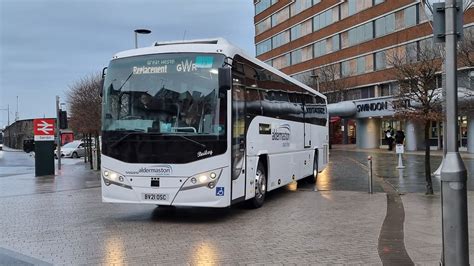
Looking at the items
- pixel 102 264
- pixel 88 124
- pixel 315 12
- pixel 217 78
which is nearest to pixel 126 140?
pixel 217 78

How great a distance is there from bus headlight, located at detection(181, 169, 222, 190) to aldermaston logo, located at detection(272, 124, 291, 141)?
3.31 m

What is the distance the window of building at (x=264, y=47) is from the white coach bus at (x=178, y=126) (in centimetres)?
6685

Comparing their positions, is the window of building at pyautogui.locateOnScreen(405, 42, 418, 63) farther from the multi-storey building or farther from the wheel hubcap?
the wheel hubcap

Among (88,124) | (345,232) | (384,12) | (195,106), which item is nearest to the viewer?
(345,232)

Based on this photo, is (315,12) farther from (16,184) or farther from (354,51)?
(16,184)

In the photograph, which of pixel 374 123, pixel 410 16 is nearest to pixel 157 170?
pixel 410 16

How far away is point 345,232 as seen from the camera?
29.5ft

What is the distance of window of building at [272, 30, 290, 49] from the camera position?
232ft

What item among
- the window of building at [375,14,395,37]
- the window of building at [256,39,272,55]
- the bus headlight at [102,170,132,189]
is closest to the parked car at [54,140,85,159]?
the window of building at [375,14,395,37]

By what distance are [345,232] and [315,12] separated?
2243 inches

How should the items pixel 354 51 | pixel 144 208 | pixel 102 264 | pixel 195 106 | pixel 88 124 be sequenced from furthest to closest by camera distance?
pixel 354 51 → pixel 88 124 → pixel 144 208 → pixel 195 106 → pixel 102 264

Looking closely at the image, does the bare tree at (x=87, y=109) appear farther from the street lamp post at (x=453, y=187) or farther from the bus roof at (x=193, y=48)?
the street lamp post at (x=453, y=187)

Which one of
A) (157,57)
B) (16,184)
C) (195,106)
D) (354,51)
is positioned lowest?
(16,184)

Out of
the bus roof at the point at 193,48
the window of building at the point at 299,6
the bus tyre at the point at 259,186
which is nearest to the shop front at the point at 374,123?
the window of building at the point at 299,6
